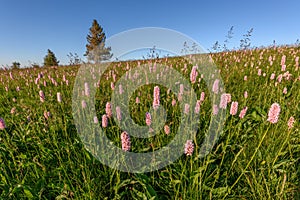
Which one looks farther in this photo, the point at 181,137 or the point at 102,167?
the point at 181,137

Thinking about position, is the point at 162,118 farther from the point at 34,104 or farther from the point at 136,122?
the point at 34,104

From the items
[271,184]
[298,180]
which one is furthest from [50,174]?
[298,180]

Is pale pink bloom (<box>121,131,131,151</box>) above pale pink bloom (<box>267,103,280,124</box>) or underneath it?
underneath

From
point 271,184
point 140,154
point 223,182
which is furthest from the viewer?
point 140,154

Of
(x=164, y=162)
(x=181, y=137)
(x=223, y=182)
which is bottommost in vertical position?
(x=223, y=182)

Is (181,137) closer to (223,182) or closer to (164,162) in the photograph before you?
(164,162)

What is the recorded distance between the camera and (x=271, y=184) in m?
1.24

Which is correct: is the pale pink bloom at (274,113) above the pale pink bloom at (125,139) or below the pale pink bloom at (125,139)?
above

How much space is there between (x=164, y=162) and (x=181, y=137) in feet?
1.20

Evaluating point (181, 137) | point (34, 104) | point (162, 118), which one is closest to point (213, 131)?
point (181, 137)

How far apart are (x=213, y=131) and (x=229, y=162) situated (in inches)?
15.5

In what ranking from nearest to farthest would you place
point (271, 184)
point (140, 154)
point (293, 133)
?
point (271, 184) < point (140, 154) < point (293, 133)

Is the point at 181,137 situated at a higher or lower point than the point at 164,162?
higher

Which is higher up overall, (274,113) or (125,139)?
(274,113)
